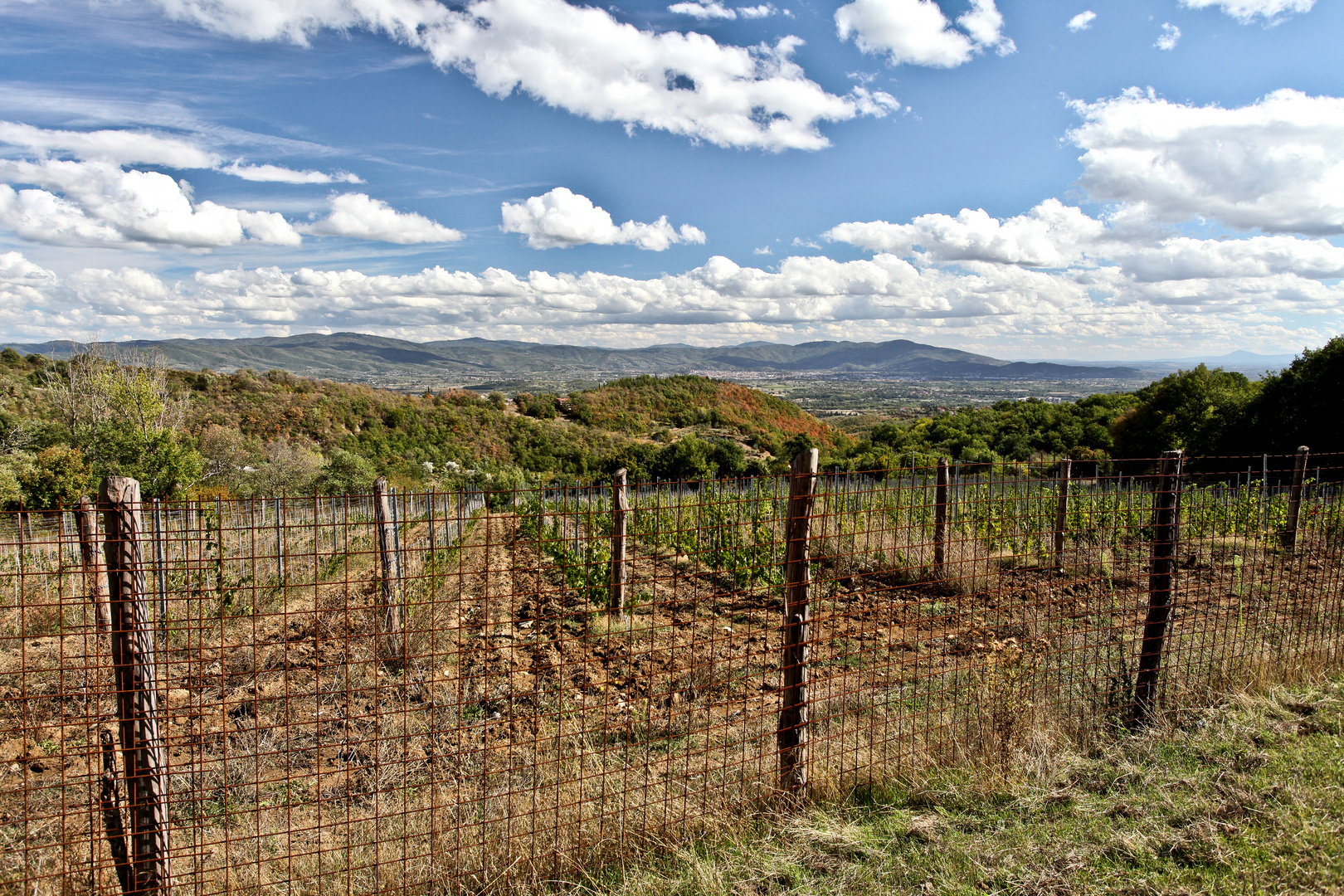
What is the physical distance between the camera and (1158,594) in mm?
4113

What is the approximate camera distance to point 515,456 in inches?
1702

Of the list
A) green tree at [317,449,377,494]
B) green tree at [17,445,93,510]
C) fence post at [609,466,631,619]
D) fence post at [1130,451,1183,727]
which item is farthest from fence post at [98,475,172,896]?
green tree at [17,445,93,510]

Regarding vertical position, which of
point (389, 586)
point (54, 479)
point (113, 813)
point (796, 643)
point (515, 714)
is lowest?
point (54, 479)

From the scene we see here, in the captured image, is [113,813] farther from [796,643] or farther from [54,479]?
[54,479]

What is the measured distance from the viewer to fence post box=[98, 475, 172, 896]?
8.09 feet

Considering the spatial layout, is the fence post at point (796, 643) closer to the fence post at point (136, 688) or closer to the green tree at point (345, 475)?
the fence post at point (136, 688)

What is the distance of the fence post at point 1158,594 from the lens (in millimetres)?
4070

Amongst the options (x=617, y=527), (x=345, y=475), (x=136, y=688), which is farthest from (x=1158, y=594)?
(x=345, y=475)

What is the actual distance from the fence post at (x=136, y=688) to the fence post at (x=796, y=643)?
2526 millimetres

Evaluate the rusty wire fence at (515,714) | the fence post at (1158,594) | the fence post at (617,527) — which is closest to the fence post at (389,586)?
the rusty wire fence at (515,714)

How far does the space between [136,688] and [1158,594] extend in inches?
198

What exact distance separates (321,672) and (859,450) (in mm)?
36585

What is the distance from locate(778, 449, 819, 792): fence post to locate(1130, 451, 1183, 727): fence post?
7.15ft

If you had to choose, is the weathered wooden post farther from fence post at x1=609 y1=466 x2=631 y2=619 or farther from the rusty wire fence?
fence post at x1=609 y1=466 x2=631 y2=619
